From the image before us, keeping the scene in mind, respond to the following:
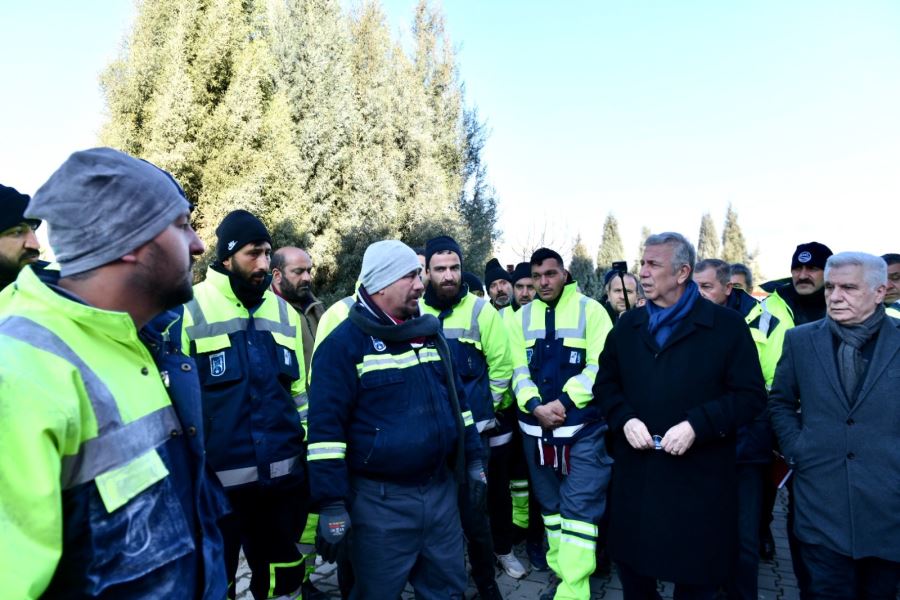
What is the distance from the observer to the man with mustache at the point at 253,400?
11.0ft

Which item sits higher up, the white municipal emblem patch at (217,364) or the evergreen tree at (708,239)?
the evergreen tree at (708,239)

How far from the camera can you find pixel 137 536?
53.6 inches

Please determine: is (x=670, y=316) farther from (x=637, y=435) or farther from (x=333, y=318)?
(x=333, y=318)

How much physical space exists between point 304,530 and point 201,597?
2.51m

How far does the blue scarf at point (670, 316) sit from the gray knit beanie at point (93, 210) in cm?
272

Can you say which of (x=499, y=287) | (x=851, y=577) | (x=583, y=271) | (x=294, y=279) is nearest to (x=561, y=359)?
(x=851, y=577)

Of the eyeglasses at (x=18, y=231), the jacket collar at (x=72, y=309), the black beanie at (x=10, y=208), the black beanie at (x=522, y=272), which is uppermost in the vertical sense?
the black beanie at (x=10, y=208)

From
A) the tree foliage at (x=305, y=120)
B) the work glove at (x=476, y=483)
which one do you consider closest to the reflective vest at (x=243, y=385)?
the work glove at (x=476, y=483)

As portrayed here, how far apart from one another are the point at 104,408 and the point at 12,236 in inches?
90.8

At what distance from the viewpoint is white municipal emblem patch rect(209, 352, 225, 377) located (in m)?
3.35

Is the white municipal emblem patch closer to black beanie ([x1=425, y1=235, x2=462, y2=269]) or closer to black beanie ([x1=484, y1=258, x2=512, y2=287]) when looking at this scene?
black beanie ([x1=425, y1=235, x2=462, y2=269])

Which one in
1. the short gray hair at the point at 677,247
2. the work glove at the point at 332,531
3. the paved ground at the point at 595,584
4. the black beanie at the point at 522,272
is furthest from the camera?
the black beanie at the point at 522,272

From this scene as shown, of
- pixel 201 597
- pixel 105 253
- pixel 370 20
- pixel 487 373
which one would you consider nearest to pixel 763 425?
pixel 487 373

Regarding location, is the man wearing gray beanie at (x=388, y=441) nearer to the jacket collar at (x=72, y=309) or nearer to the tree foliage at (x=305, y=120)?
the jacket collar at (x=72, y=309)
